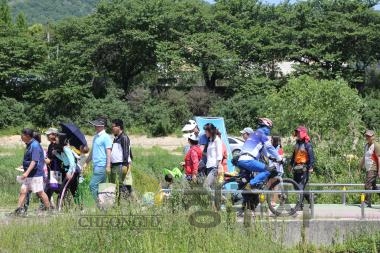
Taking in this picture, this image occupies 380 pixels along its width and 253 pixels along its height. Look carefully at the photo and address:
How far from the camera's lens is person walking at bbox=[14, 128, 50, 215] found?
441 inches

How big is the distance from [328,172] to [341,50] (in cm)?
3024

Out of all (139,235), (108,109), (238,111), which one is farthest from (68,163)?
(108,109)

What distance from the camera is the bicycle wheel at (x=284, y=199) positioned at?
10750 millimetres

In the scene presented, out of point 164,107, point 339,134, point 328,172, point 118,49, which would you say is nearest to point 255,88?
point 164,107

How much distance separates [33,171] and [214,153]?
326 cm

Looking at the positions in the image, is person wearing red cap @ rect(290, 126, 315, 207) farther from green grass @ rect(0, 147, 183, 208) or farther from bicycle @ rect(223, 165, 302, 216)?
green grass @ rect(0, 147, 183, 208)

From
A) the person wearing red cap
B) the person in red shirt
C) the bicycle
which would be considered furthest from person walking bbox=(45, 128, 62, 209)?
the person wearing red cap

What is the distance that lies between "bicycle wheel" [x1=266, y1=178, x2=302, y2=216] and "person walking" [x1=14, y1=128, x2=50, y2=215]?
3942 millimetres

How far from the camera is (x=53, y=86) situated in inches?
1875

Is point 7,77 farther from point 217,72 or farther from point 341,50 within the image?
point 341,50

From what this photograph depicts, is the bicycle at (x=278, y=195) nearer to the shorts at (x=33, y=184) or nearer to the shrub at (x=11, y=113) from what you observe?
the shorts at (x=33, y=184)

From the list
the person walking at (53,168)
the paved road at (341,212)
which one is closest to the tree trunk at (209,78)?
the paved road at (341,212)

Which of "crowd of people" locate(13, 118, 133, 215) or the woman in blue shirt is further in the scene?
the woman in blue shirt

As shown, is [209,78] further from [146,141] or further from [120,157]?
[120,157]
